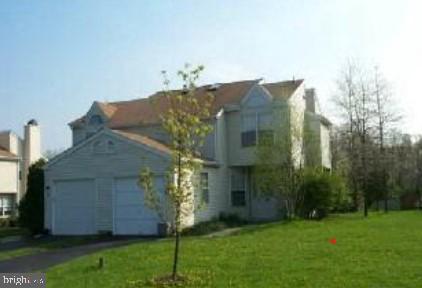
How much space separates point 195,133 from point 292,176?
17901 millimetres

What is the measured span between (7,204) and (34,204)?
49.4ft

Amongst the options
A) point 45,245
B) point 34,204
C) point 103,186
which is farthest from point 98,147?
point 45,245

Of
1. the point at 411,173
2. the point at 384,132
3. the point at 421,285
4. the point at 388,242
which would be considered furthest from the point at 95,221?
the point at 411,173

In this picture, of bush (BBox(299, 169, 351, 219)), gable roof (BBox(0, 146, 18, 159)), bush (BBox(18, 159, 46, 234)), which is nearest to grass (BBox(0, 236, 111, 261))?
bush (BBox(18, 159, 46, 234))

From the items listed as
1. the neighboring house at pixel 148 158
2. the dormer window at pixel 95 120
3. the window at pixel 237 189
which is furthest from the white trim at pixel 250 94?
the dormer window at pixel 95 120

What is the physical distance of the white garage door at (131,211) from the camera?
27.2 m

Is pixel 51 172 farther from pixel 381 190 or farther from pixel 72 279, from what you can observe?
pixel 381 190

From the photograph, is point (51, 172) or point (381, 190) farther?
point (381, 190)

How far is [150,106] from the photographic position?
3628 centimetres

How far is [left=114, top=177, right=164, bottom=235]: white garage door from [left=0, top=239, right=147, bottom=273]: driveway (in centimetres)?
461

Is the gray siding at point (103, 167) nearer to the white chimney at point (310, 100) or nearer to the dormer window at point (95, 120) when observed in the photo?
the dormer window at point (95, 120)

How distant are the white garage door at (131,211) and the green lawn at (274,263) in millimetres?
6551

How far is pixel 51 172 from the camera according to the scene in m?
29.9

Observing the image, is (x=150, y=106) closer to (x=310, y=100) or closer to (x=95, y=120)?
(x=95, y=120)
